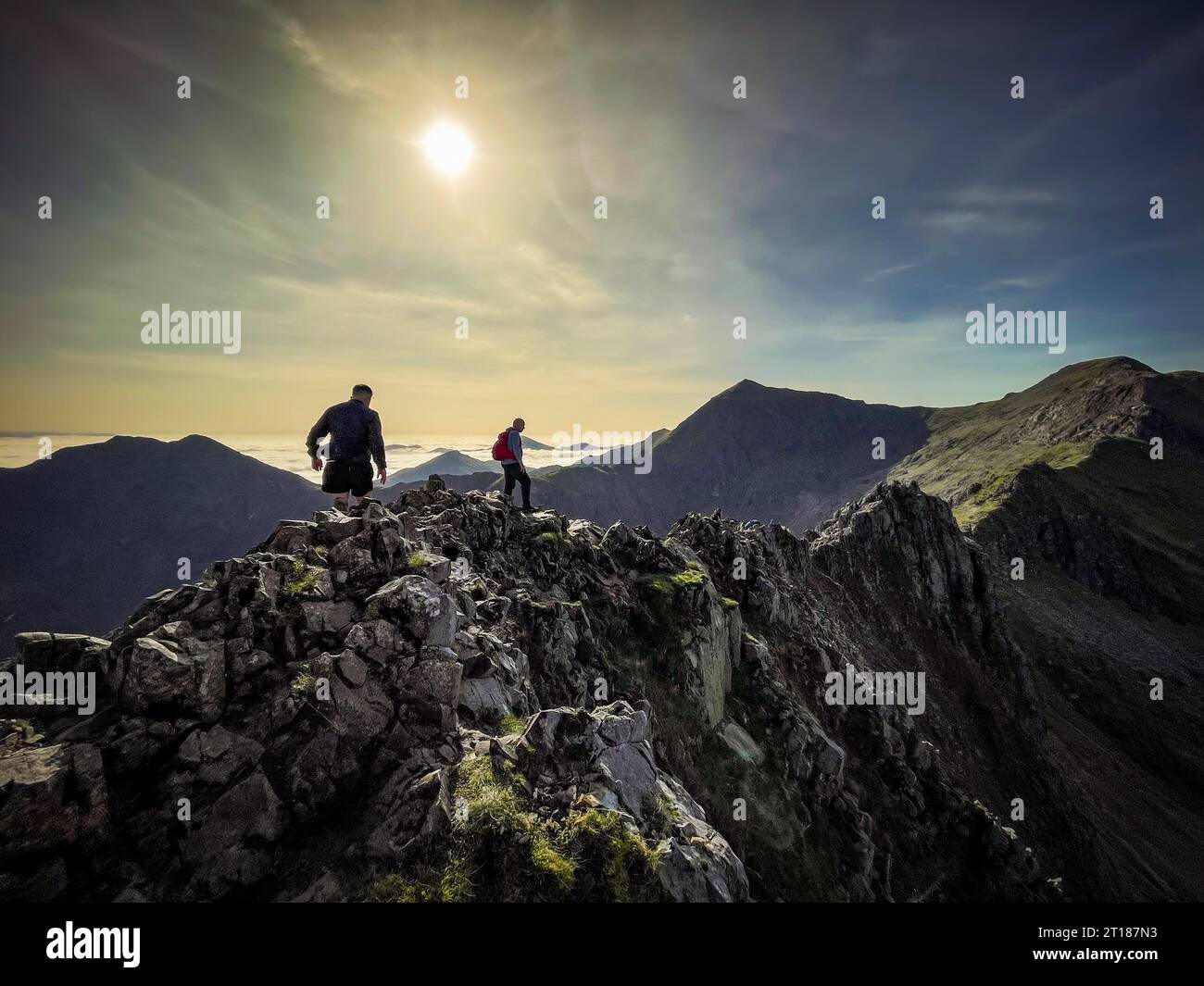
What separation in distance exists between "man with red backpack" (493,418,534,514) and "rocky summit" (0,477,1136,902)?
5.28 ft

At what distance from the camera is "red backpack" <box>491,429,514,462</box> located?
82.0 feet

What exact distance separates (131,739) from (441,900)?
21.2 ft

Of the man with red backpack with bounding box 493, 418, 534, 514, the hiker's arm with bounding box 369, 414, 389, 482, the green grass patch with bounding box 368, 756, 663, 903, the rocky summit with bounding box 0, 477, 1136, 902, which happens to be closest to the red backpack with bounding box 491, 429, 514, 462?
the man with red backpack with bounding box 493, 418, 534, 514

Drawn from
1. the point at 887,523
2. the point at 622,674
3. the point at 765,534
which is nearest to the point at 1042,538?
the point at 887,523

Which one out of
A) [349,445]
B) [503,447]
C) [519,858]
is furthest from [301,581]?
[503,447]

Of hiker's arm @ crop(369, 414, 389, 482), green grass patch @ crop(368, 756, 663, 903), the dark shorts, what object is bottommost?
green grass patch @ crop(368, 756, 663, 903)

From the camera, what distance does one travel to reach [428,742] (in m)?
10.7

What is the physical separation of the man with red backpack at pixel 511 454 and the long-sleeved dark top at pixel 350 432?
29.8 ft

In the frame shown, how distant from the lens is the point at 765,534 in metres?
47.7

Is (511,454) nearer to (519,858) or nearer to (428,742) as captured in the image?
(428,742)

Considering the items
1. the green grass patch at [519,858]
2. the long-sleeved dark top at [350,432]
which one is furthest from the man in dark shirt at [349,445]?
the green grass patch at [519,858]

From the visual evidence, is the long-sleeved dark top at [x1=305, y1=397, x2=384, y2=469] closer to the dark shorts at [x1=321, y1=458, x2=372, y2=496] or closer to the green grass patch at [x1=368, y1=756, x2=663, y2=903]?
the dark shorts at [x1=321, y1=458, x2=372, y2=496]
